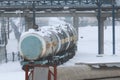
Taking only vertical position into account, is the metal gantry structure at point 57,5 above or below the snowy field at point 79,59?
above

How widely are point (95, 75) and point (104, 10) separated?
155ft

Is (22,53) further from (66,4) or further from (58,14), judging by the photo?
(58,14)

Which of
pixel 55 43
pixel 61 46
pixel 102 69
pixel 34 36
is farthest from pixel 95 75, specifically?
pixel 61 46

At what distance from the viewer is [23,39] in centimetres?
2717

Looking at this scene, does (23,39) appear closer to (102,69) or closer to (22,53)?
(22,53)

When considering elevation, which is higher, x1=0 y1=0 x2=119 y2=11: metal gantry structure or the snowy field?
x1=0 y1=0 x2=119 y2=11: metal gantry structure

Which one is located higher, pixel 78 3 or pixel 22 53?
pixel 78 3

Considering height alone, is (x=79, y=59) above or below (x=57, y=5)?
below

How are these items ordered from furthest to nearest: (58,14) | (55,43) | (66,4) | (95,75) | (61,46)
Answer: (58,14) < (66,4) < (61,46) < (55,43) < (95,75)

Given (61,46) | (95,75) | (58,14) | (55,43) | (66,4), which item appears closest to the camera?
(95,75)

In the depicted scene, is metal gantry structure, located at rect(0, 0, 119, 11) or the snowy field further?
metal gantry structure, located at rect(0, 0, 119, 11)

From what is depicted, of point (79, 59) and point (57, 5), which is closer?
point (79, 59)

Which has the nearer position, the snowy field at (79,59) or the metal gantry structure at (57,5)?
the snowy field at (79,59)

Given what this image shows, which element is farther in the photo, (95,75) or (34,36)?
(34,36)
